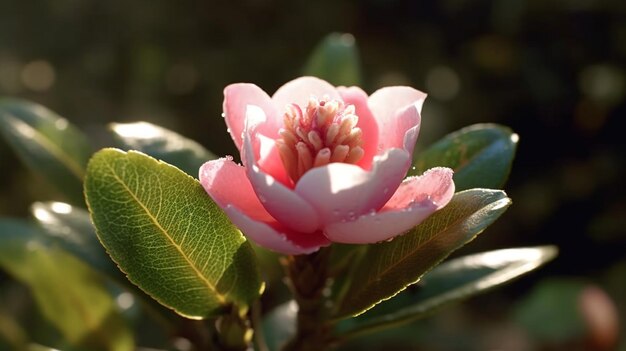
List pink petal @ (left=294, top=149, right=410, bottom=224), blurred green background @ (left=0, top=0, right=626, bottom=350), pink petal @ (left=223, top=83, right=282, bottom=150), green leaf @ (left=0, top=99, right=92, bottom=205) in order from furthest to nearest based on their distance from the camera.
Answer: blurred green background @ (left=0, top=0, right=626, bottom=350) < green leaf @ (left=0, top=99, right=92, bottom=205) < pink petal @ (left=223, top=83, right=282, bottom=150) < pink petal @ (left=294, top=149, right=410, bottom=224)

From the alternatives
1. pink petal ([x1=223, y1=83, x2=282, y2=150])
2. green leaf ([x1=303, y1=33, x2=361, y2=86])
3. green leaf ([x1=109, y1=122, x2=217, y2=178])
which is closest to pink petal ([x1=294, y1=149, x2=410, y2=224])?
pink petal ([x1=223, y1=83, x2=282, y2=150])

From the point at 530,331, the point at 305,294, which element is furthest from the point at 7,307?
the point at 305,294

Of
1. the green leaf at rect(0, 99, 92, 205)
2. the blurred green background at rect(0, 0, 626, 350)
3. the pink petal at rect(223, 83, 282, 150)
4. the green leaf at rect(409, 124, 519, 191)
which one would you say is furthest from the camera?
the blurred green background at rect(0, 0, 626, 350)

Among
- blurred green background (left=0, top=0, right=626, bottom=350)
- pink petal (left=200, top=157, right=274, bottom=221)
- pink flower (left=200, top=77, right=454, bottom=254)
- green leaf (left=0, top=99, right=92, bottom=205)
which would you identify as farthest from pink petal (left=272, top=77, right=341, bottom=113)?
blurred green background (left=0, top=0, right=626, bottom=350)

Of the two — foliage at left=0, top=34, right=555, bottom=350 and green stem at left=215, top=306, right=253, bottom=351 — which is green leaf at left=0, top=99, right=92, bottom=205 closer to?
foliage at left=0, top=34, right=555, bottom=350

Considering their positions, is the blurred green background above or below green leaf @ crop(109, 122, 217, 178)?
below

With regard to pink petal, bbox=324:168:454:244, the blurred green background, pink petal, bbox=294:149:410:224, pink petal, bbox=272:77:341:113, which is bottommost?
the blurred green background

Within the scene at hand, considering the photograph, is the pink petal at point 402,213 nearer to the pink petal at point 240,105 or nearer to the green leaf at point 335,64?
the pink petal at point 240,105

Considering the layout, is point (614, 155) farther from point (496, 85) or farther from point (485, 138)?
point (485, 138)

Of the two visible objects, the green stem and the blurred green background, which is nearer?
the green stem
